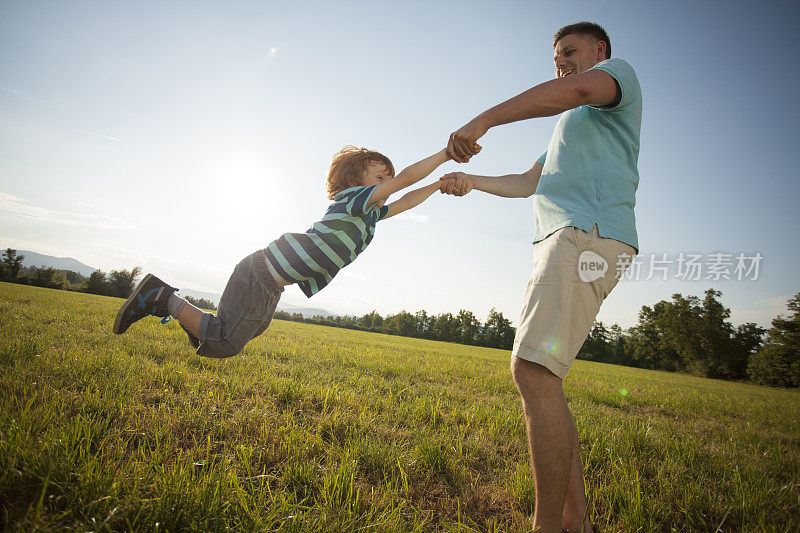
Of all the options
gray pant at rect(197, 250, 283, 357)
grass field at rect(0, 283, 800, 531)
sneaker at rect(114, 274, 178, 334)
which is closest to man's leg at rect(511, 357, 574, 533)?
grass field at rect(0, 283, 800, 531)

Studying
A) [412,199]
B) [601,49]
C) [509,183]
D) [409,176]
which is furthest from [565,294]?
[412,199]

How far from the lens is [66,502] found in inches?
63.5

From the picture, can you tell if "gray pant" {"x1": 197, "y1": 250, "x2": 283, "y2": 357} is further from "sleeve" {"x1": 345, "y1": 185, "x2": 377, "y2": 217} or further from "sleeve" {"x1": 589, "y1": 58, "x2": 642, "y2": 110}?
"sleeve" {"x1": 589, "y1": 58, "x2": 642, "y2": 110}

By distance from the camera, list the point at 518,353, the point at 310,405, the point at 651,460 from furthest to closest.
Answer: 1. the point at 310,405
2. the point at 651,460
3. the point at 518,353

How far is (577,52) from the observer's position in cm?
256

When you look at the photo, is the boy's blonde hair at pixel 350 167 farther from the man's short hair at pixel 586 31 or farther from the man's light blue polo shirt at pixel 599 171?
the man's light blue polo shirt at pixel 599 171

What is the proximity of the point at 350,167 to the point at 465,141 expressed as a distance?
6.24 ft

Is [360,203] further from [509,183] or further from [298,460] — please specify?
[298,460]

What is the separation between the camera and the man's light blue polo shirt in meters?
1.90

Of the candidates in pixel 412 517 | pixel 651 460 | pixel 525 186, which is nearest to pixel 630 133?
pixel 525 186

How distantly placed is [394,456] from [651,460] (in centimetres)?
250

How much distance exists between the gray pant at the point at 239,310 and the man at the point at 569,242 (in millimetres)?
2425

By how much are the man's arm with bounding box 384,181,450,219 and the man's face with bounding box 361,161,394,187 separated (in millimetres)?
338

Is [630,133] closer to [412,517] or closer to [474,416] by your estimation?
[412,517]
